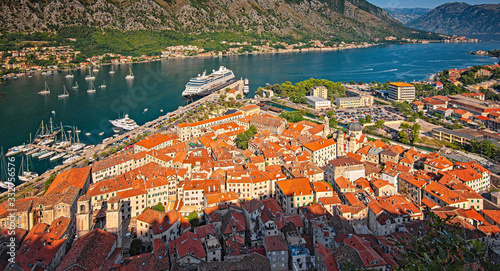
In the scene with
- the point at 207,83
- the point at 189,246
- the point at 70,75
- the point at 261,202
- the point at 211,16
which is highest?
the point at 211,16

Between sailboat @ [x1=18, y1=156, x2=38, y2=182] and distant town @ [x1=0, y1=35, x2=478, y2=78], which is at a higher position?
distant town @ [x1=0, y1=35, x2=478, y2=78]

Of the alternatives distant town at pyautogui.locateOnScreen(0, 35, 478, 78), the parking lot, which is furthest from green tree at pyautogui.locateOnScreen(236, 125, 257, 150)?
distant town at pyautogui.locateOnScreen(0, 35, 478, 78)

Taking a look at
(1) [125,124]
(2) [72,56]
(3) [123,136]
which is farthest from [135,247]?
(2) [72,56]

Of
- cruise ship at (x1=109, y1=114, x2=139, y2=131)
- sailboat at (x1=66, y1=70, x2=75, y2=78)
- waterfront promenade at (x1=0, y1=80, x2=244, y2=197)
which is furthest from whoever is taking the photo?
sailboat at (x1=66, y1=70, x2=75, y2=78)

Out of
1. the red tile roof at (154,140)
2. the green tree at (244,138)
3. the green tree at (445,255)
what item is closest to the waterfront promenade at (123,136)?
the red tile roof at (154,140)

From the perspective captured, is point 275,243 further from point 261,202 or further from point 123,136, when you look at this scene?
point 123,136

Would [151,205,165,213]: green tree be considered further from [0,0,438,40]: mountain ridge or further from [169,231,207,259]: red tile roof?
[0,0,438,40]: mountain ridge
